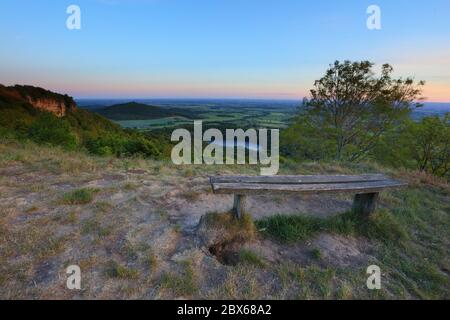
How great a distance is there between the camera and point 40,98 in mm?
41562

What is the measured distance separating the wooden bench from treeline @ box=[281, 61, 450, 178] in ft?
37.3

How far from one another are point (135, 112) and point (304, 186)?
268ft

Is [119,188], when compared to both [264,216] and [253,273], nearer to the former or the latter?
[264,216]

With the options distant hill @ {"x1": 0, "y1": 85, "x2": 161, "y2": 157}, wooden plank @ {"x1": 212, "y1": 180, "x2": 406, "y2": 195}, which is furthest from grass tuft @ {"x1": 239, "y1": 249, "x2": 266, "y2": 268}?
distant hill @ {"x1": 0, "y1": 85, "x2": 161, "y2": 157}

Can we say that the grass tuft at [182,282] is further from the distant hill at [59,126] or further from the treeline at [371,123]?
the treeline at [371,123]

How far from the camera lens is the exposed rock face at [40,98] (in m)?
36.6

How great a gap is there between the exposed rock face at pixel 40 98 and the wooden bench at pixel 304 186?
3998cm

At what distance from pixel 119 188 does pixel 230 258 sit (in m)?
2.73

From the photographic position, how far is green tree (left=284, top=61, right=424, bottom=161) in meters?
13.2

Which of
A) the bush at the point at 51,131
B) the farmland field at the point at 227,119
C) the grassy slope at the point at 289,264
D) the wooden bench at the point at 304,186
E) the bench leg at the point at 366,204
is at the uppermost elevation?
the farmland field at the point at 227,119

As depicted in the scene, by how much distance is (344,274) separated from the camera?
261 centimetres

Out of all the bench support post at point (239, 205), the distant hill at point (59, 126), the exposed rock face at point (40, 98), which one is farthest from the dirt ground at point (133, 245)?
the exposed rock face at point (40, 98)

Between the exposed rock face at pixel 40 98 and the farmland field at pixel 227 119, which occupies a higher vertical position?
the exposed rock face at pixel 40 98
